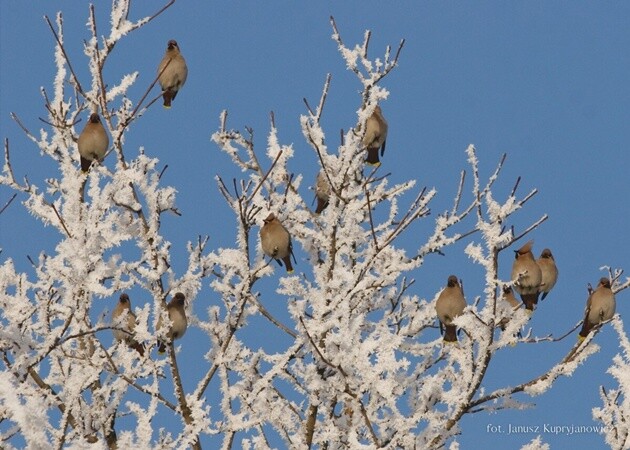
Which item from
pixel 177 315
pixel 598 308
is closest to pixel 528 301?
pixel 598 308

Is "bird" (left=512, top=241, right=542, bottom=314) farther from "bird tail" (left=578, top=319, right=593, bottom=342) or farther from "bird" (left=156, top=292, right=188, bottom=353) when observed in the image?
"bird" (left=156, top=292, right=188, bottom=353)

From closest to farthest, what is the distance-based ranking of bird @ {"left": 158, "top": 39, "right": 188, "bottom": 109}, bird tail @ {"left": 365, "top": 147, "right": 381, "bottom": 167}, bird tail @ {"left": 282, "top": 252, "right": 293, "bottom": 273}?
bird tail @ {"left": 282, "top": 252, "right": 293, "bottom": 273} < bird @ {"left": 158, "top": 39, "right": 188, "bottom": 109} < bird tail @ {"left": 365, "top": 147, "right": 381, "bottom": 167}

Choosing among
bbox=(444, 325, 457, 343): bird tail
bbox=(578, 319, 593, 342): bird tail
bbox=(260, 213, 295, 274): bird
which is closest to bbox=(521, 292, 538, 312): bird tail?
bbox=(578, 319, 593, 342): bird tail

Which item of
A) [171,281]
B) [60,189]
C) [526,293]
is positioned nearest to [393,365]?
[526,293]

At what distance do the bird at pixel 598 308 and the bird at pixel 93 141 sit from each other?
298cm

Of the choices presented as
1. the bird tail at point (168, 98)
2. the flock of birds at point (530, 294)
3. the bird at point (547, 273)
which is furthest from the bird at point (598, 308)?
the bird tail at point (168, 98)

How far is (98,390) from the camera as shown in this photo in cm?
711

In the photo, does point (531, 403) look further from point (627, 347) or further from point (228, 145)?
point (228, 145)

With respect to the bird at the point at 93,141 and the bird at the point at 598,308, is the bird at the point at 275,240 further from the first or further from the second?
the bird at the point at 598,308

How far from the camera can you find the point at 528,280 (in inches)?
267

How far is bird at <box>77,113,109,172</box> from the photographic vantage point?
7262 millimetres

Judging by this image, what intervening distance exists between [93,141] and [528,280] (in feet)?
8.82

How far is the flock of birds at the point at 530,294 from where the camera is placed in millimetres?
6750

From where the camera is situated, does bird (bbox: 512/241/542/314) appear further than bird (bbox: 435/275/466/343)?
No
